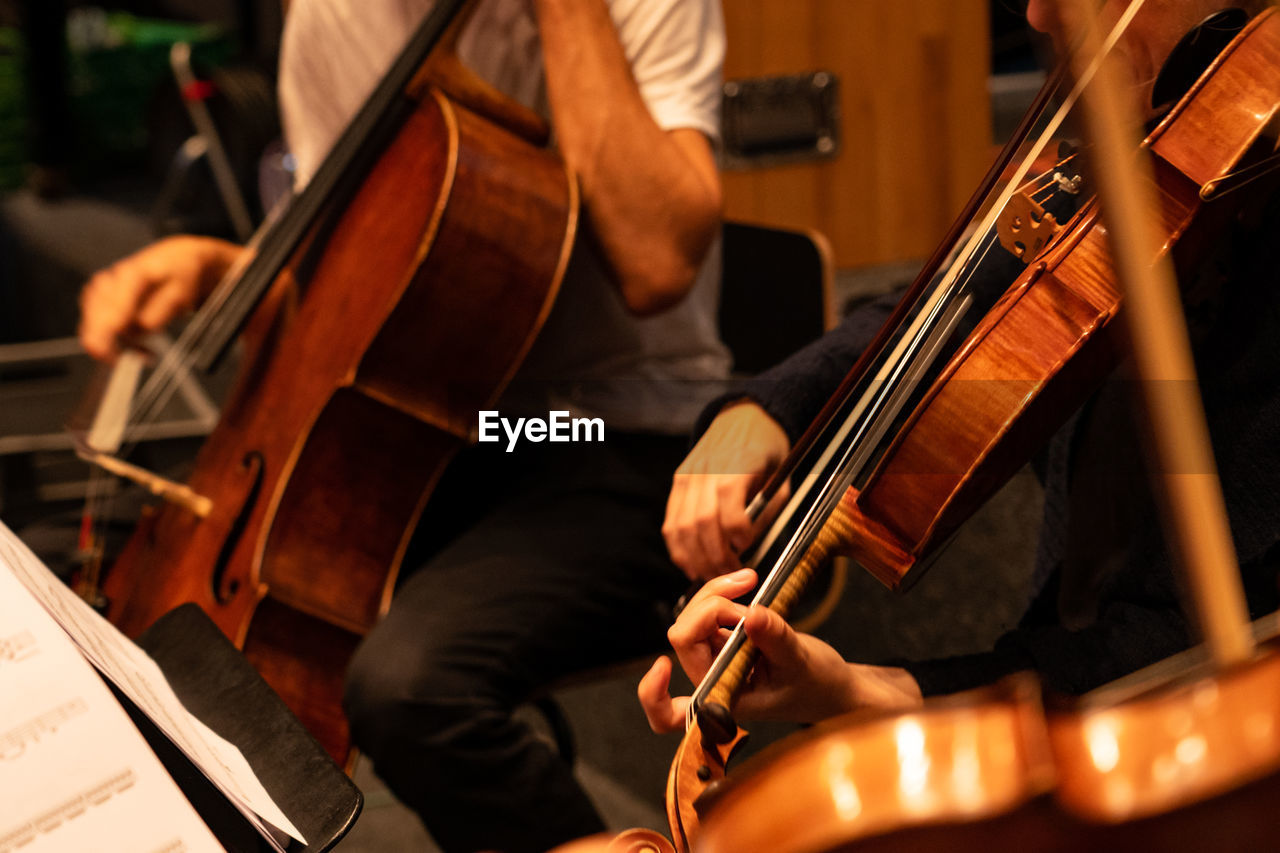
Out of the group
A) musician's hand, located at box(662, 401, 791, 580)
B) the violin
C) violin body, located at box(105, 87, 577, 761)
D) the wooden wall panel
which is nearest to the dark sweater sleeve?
musician's hand, located at box(662, 401, 791, 580)

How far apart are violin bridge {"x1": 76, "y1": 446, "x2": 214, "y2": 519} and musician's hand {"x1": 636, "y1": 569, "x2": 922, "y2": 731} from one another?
535 millimetres

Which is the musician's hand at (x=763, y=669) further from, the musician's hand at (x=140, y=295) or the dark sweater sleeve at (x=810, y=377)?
the musician's hand at (x=140, y=295)

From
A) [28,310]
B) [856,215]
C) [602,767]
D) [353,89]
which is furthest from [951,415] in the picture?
[28,310]

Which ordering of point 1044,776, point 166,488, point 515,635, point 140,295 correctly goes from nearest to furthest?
point 1044,776
point 515,635
point 166,488
point 140,295

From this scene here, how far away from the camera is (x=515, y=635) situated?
829 millimetres

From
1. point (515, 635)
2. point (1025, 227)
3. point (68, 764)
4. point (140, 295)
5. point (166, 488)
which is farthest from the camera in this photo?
point (140, 295)

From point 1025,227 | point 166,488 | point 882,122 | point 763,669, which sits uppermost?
point 1025,227

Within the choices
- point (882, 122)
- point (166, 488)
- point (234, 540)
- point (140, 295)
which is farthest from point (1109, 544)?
point (882, 122)

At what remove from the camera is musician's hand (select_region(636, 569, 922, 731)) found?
0.51 m

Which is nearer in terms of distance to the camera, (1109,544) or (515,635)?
(1109,544)

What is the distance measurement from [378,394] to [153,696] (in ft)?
1.31

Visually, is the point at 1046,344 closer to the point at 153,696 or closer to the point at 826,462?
the point at 826,462

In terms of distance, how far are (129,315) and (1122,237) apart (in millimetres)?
982

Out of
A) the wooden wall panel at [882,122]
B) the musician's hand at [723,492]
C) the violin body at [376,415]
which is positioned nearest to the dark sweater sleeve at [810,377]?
the musician's hand at [723,492]
